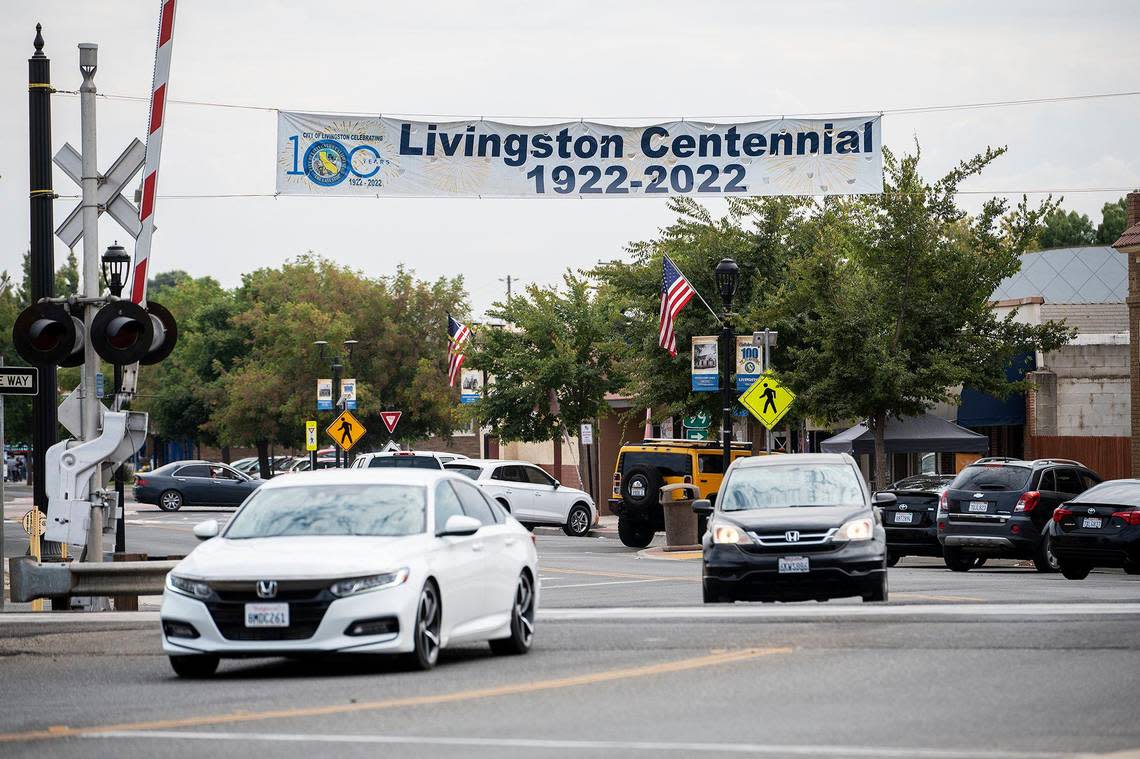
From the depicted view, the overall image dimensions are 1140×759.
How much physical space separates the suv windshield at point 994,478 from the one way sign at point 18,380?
14.9 metres

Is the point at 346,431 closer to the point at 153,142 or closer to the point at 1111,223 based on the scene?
the point at 153,142

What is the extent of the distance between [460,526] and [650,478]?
24.3 metres

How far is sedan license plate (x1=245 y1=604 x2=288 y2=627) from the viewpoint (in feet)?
38.6

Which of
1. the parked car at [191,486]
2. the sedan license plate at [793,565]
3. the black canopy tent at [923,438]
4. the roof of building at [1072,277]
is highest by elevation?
the roof of building at [1072,277]

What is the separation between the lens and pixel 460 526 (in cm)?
1252

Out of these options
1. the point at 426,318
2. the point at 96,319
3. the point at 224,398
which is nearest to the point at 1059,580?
the point at 96,319

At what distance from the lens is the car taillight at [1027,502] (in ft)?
91.0

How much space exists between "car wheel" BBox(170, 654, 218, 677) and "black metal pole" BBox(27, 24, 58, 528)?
9.17 m

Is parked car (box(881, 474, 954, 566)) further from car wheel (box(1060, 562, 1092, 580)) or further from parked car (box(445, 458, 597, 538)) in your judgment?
parked car (box(445, 458, 597, 538))

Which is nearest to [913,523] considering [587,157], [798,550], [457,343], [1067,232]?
[587,157]

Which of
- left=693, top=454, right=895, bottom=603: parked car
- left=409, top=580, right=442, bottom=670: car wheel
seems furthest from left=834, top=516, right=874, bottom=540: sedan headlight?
left=409, top=580, right=442, bottom=670: car wheel

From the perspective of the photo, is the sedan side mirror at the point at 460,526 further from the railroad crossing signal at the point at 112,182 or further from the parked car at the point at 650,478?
the parked car at the point at 650,478

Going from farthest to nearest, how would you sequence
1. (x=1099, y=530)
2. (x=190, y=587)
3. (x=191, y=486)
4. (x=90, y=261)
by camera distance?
(x=191, y=486)
(x=1099, y=530)
(x=90, y=261)
(x=190, y=587)

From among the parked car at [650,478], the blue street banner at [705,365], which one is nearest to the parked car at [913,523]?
the blue street banner at [705,365]
